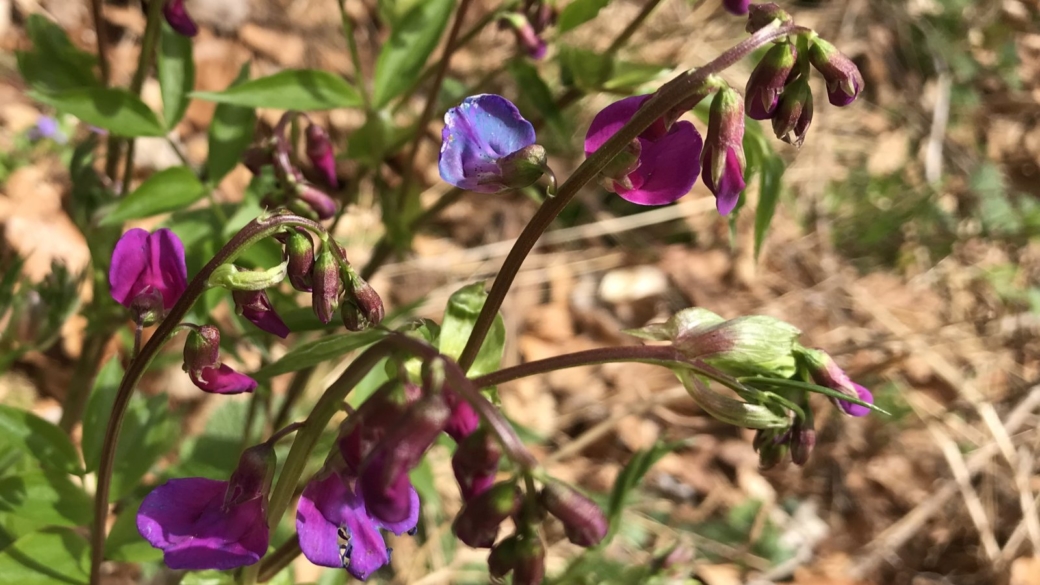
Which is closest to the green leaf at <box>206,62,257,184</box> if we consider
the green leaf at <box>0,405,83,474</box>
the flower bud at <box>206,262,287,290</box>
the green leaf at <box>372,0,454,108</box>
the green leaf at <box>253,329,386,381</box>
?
the green leaf at <box>372,0,454,108</box>

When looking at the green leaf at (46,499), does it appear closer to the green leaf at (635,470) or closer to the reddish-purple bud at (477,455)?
the reddish-purple bud at (477,455)

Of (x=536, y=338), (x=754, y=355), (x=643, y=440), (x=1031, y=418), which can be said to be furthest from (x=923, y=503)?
(x=754, y=355)

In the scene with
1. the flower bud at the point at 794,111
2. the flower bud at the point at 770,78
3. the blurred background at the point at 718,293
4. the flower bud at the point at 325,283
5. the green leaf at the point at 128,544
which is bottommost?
the blurred background at the point at 718,293

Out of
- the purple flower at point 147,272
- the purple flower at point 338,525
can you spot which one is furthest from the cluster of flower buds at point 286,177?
the purple flower at point 338,525

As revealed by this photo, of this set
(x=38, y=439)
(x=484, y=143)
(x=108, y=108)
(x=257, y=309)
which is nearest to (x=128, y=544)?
(x=38, y=439)

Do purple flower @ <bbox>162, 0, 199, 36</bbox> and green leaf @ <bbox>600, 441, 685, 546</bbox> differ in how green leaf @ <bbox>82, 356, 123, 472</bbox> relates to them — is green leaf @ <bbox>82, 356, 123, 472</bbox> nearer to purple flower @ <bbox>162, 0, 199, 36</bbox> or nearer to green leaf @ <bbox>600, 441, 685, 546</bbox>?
purple flower @ <bbox>162, 0, 199, 36</bbox>

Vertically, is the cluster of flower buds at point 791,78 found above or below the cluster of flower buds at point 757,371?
above
